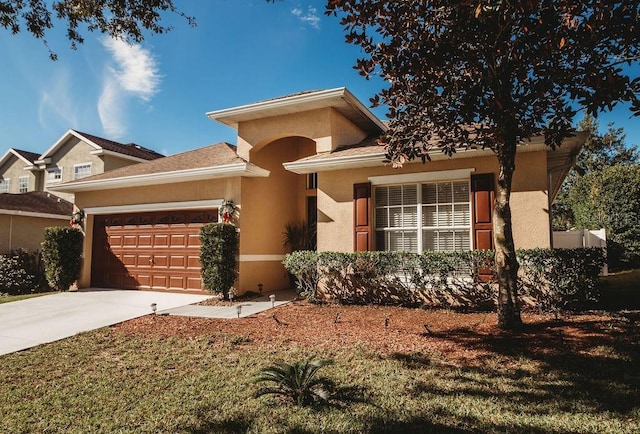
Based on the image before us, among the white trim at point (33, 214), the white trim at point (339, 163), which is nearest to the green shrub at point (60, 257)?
the white trim at point (33, 214)

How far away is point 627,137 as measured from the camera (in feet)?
105

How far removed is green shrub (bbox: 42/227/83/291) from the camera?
508 inches

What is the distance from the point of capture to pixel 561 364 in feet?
16.5

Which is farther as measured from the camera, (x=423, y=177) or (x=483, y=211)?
(x=423, y=177)

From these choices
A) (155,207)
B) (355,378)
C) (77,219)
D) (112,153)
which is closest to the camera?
(355,378)

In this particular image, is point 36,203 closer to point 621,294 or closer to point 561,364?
point 561,364

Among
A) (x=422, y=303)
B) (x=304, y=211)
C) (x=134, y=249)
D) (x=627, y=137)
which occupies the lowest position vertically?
(x=422, y=303)

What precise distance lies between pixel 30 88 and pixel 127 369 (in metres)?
8.01

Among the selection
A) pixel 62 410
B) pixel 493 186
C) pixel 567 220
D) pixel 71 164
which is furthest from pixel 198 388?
pixel 567 220

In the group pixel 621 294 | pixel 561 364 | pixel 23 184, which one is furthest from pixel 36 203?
pixel 621 294

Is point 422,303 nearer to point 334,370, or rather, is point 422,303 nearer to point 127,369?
point 334,370

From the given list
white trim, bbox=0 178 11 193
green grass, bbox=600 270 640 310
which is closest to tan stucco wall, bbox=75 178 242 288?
green grass, bbox=600 270 640 310

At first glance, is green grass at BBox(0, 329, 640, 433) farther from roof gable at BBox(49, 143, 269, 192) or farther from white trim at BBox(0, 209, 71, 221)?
white trim at BBox(0, 209, 71, 221)

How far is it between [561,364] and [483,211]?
4.28 m
